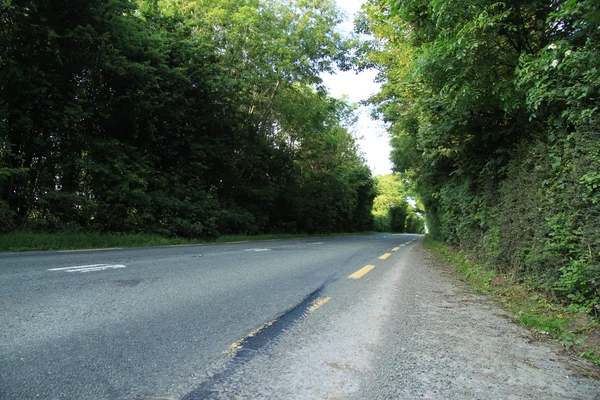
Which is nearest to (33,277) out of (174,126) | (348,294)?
(348,294)

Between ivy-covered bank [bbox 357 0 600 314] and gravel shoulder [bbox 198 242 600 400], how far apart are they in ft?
3.84

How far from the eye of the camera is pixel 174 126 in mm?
16969

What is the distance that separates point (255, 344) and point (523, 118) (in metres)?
5.49

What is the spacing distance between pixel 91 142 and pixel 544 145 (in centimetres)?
1362

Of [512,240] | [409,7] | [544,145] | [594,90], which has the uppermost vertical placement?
[409,7]

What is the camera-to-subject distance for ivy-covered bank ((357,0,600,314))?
153 inches

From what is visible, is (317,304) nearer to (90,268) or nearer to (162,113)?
(90,268)

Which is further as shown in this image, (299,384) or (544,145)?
(544,145)

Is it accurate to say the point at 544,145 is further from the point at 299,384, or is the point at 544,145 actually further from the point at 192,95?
the point at 192,95

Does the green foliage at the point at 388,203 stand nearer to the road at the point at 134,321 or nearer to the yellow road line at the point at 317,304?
the road at the point at 134,321

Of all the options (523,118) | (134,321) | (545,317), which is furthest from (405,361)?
(523,118)

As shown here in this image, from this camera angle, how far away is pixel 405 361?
8.86 feet

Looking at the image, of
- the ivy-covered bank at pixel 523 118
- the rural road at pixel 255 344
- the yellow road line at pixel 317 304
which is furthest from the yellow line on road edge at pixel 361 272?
the ivy-covered bank at pixel 523 118

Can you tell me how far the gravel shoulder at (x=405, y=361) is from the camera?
2.23 metres
